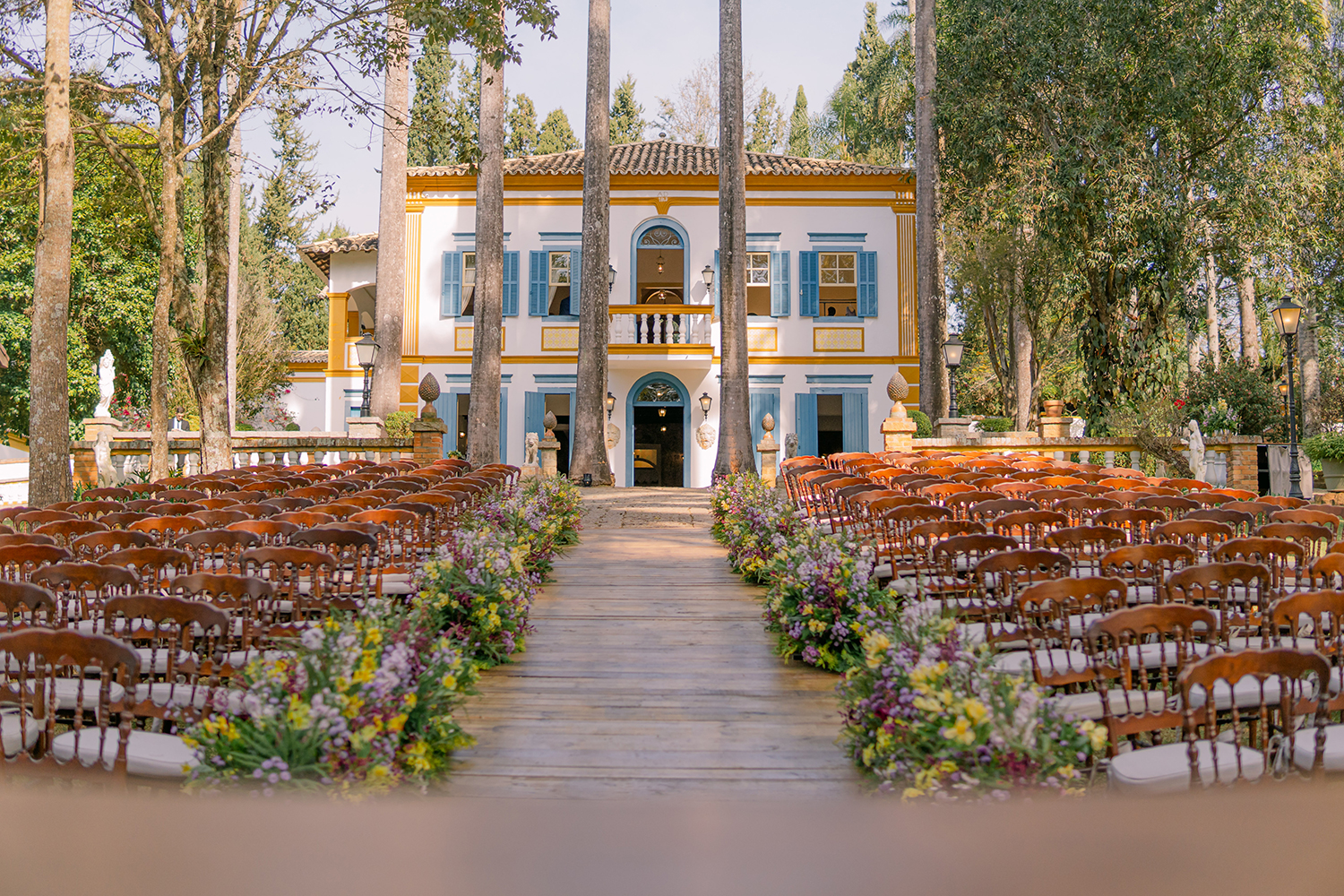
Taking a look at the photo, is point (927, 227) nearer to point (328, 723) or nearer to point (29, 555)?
point (29, 555)

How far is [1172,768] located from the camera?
310 centimetres

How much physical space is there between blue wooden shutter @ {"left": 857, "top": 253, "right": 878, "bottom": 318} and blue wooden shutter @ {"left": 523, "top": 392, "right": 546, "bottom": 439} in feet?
25.3

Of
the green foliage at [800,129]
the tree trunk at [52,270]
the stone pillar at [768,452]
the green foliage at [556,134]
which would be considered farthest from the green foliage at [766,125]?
the tree trunk at [52,270]

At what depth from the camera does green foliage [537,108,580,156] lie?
124 feet

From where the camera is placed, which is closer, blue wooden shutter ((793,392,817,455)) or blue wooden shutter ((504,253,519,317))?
blue wooden shutter ((793,392,817,455))

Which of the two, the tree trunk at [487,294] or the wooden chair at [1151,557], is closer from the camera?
the wooden chair at [1151,557]

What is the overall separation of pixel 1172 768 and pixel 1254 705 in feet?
3.40

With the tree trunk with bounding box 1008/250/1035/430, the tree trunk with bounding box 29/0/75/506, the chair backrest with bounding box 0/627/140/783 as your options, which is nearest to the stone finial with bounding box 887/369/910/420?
the tree trunk with bounding box 1008/250/1035/430

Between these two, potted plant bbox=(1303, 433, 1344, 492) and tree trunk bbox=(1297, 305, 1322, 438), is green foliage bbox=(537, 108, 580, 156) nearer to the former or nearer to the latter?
tree trunk bbox=(1297, 305, 1322, 438)

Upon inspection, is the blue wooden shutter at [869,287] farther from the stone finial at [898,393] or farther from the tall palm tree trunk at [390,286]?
the tall palm tree trunk at [390,286]

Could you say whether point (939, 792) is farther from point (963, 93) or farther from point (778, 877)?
point (963, 93)

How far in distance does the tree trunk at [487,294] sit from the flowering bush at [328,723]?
44.7 feet

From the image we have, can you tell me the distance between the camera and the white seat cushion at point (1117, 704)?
3.61 m

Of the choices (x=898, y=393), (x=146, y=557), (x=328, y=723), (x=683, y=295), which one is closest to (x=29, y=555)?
(x=146, y=557)
